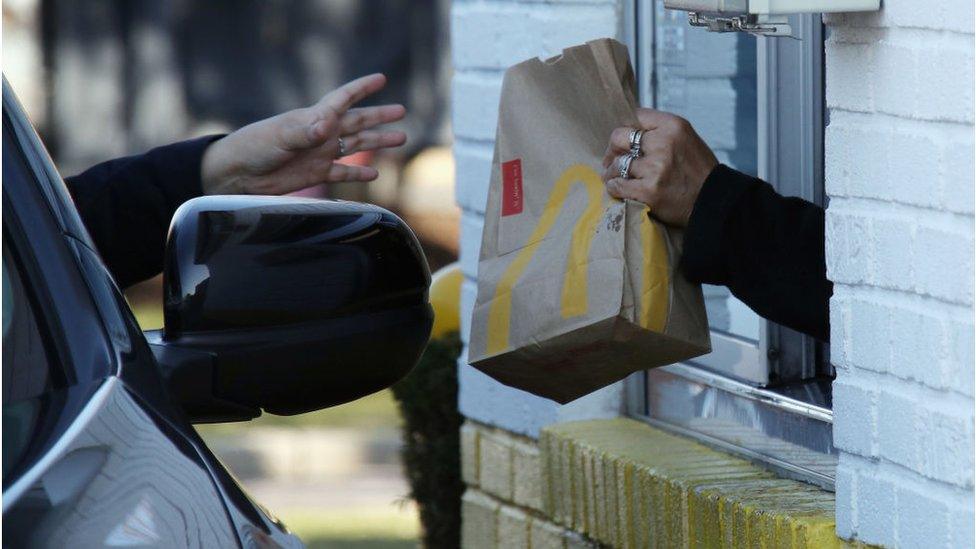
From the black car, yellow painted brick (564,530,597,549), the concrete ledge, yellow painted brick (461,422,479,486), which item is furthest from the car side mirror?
yellow painted brick (461,422,479,486)

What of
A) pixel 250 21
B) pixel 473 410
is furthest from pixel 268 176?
pixel 250 21

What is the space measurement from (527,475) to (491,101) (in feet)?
2.74

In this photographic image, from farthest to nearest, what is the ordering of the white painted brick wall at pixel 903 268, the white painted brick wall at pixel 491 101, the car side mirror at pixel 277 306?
the white painted brick wall at pixel 491 101 < the white painted brick wall at pixel 903 268 < the car side mirror at pixel 277 306

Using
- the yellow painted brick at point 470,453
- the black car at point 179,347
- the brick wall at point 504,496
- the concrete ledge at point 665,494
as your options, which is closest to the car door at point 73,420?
the black car at point 179,347

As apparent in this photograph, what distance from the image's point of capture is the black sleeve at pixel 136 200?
3486 mm

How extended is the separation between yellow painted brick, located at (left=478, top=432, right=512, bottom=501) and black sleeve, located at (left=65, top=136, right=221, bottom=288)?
93 centimetres

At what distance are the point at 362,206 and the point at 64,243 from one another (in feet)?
1.60

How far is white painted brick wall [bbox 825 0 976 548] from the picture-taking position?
7.60 ft

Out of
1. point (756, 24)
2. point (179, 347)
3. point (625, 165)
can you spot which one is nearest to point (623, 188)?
point (625, 165)

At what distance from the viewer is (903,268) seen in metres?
2.45

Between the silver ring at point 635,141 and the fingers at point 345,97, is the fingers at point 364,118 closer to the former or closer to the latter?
the fingers at point 345,97

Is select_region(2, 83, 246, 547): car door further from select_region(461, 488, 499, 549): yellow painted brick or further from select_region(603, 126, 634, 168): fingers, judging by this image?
select_region(461, 488, 499, 549): yellow painted brick

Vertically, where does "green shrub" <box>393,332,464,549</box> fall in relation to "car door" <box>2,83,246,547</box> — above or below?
below

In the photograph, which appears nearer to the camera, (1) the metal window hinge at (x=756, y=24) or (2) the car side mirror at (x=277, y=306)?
(2) the car side mirror at (x=277, y=306)
